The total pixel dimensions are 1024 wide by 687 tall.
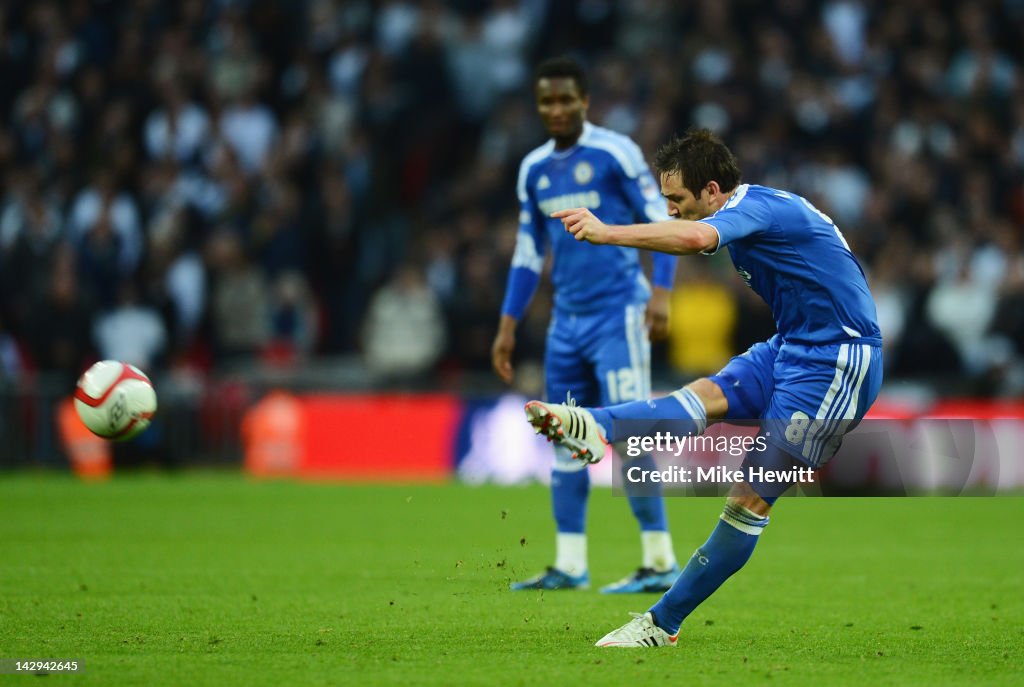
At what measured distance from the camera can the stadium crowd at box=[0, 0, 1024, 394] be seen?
18.6 metres

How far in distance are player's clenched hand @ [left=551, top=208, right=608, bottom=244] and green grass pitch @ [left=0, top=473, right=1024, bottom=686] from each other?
169 centimetres

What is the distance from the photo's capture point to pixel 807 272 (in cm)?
674

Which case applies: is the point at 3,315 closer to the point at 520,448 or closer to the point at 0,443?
the point at 0,443

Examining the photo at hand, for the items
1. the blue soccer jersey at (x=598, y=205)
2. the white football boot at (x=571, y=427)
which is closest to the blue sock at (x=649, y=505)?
the blue soccer jersey at (x=598, y=205)

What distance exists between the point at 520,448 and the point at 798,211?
10657mm

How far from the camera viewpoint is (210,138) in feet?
67.7

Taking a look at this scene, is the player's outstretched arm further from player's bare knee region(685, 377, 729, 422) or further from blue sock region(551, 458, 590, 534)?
blue sock region(551, 458, 590, 534)

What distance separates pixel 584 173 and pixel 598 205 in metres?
0.20

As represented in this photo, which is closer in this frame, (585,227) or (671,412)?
(585,227)

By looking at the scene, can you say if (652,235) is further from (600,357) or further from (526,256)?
(526,256)

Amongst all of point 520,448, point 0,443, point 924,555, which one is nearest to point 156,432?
point 0,443

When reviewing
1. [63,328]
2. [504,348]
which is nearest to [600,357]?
[504,348]

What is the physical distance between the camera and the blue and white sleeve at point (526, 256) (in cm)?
944

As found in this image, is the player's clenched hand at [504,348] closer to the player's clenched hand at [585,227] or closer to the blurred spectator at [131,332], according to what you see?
the player's clenched hand at [585,227]
